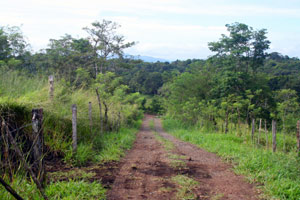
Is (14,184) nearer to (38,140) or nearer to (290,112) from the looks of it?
(38,140)

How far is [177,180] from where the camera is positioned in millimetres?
4855

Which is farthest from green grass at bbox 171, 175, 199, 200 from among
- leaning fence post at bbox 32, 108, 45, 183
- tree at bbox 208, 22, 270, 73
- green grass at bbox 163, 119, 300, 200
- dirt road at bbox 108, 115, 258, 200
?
tree at bbox 208, 22, 270, 73

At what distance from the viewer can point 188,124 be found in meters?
19.3

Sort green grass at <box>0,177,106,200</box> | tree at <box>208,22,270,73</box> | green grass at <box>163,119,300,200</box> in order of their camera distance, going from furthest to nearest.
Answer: tree at <box>208,22,270,73</box>
green grass at <box>163,119,300,200</box>
green grass at <box>0,177,106,200</box>

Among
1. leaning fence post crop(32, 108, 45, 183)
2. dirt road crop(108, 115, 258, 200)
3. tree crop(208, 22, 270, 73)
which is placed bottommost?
dirt road crop(108, 115, 258, 200)

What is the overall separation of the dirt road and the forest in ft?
1.30

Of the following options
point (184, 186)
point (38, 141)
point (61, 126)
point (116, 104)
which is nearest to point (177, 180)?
point (184, 186)

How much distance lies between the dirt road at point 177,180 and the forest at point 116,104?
40 cm

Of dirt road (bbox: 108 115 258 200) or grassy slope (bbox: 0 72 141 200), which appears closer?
grassy slope (bbox: 0 72 141 200)

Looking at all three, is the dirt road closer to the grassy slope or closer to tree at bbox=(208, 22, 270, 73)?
the grassy slope

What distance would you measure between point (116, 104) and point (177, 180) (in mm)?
8634

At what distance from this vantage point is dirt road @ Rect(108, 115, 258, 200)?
13.8ft

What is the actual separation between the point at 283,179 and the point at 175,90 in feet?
61.8

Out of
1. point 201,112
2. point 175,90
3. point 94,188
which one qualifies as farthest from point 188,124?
point 94,188
